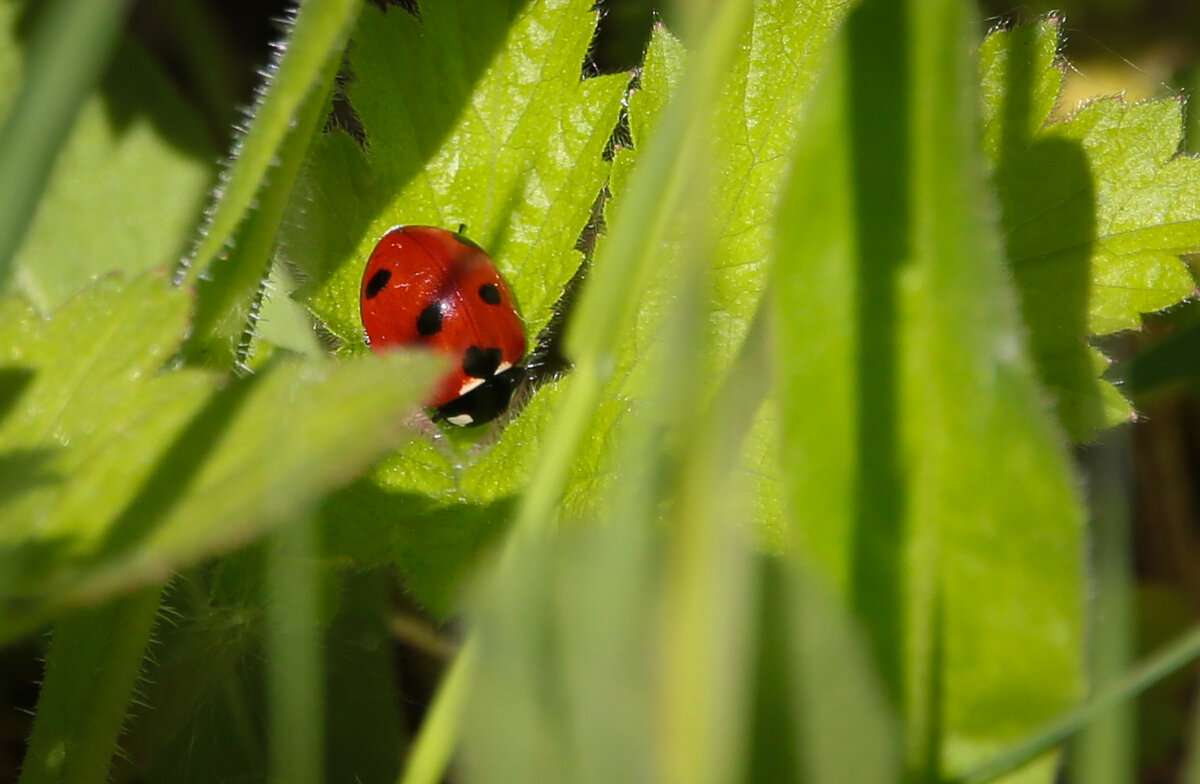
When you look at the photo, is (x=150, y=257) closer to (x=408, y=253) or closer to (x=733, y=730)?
(x=408, y=253)

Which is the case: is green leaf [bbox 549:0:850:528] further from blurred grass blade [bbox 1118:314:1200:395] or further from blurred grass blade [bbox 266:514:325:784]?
blurred grass blade [bbox 1118:314:1200:395]

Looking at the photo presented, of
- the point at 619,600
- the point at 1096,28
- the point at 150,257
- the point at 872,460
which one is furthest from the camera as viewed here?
the point at 1096,28

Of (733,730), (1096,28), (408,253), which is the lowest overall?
(733,730)

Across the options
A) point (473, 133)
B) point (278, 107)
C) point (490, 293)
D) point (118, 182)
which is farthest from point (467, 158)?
point (118, 182)

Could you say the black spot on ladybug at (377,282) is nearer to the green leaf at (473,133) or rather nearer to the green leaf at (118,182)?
the green leaf at (473,133)

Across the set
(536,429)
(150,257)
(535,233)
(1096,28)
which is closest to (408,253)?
(535,233)

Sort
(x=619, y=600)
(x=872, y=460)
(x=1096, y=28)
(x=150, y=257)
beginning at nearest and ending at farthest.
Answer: (x=619, y=600) < (x=872, y=460) < (x=150, y=257) < (x=1096, y=28)

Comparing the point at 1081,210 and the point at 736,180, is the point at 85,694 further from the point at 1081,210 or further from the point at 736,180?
the point at 1081,210
